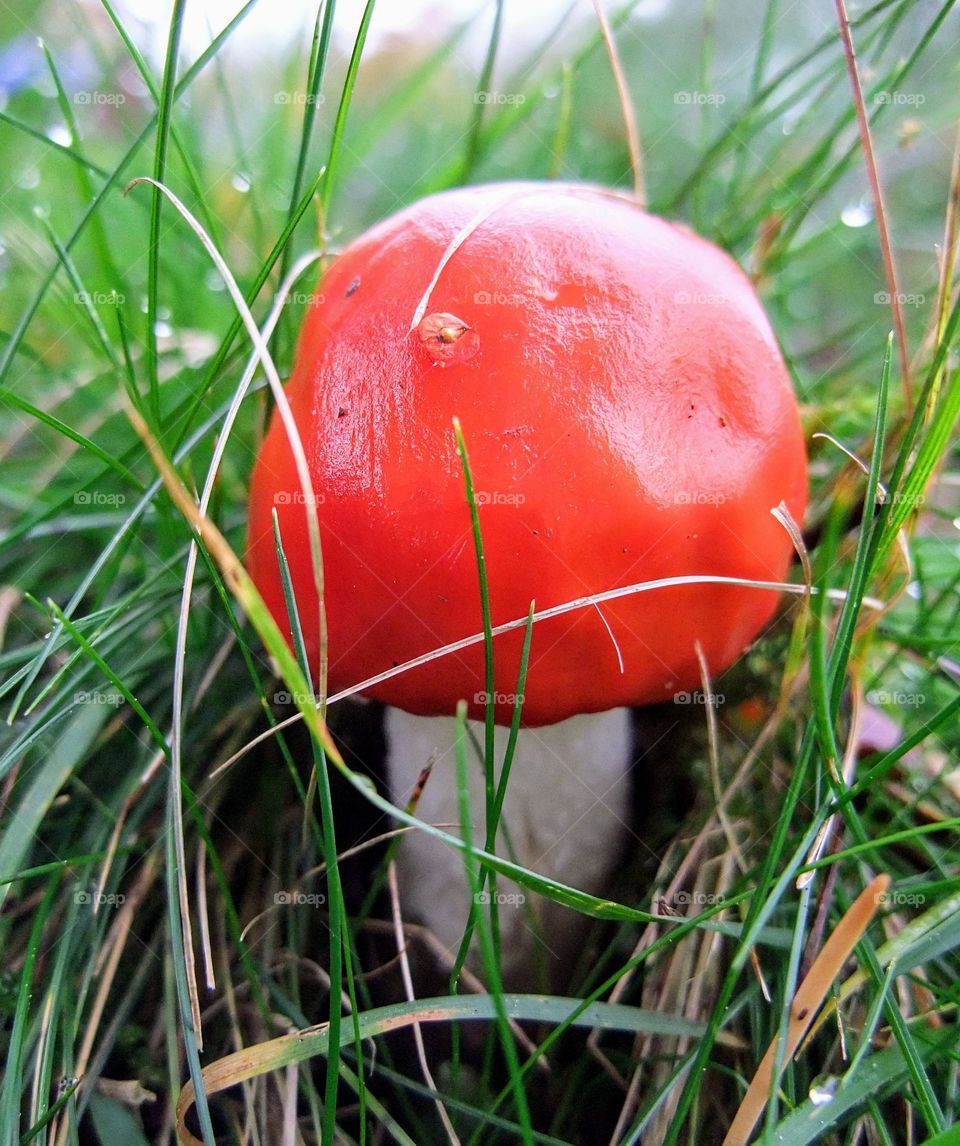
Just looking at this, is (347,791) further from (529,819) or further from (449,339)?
(449,339)

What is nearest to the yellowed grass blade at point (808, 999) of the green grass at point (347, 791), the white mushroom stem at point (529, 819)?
the green grass at point (347, 791)

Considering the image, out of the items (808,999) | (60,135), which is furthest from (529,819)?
(60,135)

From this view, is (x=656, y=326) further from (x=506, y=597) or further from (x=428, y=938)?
(x=428, y=938)

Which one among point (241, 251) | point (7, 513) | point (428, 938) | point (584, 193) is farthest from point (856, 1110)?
point (241, 251)

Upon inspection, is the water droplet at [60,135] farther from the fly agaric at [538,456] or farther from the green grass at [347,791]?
the fly agaric at [538,456]

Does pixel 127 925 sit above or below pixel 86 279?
below

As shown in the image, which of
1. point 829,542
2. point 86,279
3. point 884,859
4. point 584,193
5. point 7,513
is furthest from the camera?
point 86,279
